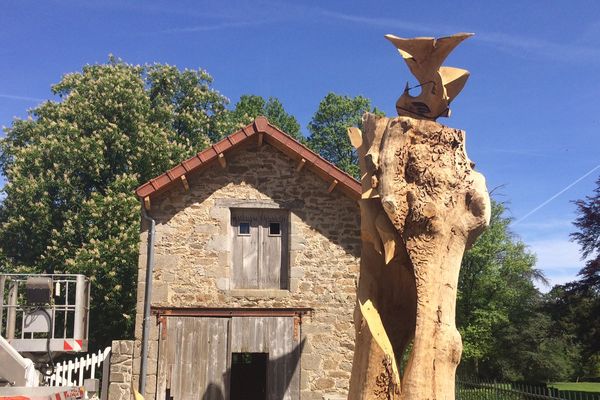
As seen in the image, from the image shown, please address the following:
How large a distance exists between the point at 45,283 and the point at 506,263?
20858 mm

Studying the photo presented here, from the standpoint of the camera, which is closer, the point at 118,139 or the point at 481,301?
the point at 118,139

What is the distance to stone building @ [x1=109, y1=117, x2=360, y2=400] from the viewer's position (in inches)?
373

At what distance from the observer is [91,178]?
18.2m

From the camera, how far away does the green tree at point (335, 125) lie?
26.0 meters

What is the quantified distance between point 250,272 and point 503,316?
14576 mm

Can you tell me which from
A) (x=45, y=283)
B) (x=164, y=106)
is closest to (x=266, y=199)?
(x=45, y=283)

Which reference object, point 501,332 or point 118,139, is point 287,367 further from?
point 501,332

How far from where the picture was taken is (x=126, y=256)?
16.1 meters

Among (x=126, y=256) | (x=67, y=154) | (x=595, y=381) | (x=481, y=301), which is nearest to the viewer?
(x=126, y=256)

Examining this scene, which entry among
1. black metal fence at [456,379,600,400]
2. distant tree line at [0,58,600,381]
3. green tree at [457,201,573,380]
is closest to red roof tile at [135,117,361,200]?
black metal fence at [456,379,600,400]

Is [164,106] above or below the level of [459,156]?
above

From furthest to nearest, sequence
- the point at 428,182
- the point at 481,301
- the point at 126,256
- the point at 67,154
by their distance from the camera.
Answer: the point at 481,301 → the point at 67,154 → the point at 126,256 → the point at 428,182

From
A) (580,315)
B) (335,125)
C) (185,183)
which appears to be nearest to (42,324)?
(185,183)

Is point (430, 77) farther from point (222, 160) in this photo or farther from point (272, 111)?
point (272, 111)
